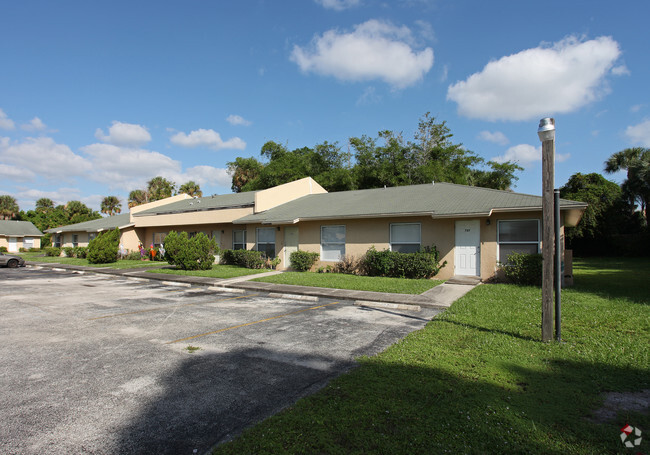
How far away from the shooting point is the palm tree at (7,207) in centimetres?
6062

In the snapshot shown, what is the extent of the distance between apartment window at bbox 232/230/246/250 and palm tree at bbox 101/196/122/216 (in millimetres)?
47191

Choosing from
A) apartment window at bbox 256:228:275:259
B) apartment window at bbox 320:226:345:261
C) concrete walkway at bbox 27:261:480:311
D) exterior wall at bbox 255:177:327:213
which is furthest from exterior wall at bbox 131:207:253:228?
concrete walkway at bbox 27:261:480:311

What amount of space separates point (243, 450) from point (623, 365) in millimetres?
5503

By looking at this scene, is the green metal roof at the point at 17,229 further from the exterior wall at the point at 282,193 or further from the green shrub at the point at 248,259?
the exterior wall at the point at 282,193

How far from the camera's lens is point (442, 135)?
37.8 metres

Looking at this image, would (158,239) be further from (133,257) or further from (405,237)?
(405,237)

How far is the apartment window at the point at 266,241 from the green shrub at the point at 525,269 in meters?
12.7

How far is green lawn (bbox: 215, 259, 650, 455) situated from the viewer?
131 inches

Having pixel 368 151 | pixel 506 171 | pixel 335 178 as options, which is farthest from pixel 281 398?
pixel 506 171

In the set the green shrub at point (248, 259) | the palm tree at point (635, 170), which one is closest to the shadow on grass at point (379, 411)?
the green shrub at point (248, 259)

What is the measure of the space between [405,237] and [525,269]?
518 cm

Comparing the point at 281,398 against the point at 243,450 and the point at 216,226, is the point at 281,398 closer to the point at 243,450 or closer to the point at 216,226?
the point at 243,450

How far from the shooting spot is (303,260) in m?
18.9

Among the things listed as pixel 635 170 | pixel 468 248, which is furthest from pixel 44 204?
pixel 635 170
